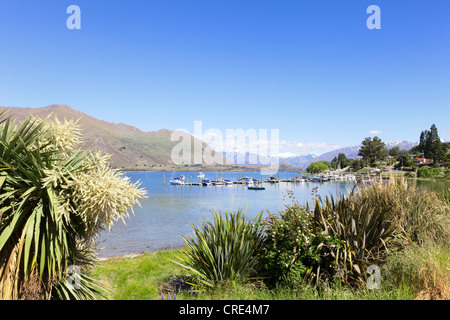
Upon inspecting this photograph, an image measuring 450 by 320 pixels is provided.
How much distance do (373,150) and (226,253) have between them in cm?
16411

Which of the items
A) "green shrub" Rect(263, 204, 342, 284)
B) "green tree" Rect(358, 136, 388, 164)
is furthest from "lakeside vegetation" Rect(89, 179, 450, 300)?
"green tree" Rect(358, 136, 388, 164)

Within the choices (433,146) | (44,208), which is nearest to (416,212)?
(44,208)

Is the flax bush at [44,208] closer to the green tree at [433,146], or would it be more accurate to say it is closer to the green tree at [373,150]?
the green tree at [433,146]

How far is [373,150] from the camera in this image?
151 meters

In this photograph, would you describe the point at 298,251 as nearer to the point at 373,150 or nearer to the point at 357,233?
the point at 357,233

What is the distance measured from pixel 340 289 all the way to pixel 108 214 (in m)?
4.42

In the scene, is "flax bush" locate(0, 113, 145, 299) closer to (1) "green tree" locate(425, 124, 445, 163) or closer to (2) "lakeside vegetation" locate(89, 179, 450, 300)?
(2) "lakeside vegetation" locate(89, 179, 450, 300)

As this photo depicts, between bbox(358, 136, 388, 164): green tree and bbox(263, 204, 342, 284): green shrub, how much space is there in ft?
511

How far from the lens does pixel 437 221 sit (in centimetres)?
795

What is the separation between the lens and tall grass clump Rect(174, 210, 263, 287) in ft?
20.8

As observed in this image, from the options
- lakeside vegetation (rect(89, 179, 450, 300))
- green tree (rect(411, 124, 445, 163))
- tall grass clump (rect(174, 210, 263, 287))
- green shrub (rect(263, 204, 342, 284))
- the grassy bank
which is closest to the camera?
the grassy bank

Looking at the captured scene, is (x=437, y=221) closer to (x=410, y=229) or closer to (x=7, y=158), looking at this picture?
(x=410, y=229)

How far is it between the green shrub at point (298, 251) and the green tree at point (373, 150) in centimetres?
15563
